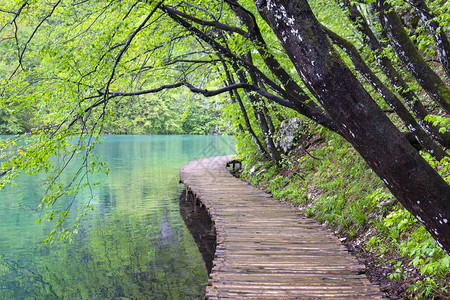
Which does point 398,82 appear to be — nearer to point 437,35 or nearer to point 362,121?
point 437,35

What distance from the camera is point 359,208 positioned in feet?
25.0

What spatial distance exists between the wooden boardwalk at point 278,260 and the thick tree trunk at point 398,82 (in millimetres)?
2304

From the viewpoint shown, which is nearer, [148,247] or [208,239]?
[148,247]

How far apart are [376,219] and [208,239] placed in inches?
229

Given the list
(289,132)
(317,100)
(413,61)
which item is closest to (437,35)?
(413,61)

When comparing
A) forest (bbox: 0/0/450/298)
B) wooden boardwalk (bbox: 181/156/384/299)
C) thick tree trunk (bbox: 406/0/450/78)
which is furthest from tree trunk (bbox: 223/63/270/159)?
thick tree trunk (bbox: 406/0/450/78)

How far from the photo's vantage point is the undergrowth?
455 cm

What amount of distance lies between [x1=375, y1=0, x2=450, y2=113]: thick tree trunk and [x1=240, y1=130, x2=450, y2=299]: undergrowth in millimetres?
936

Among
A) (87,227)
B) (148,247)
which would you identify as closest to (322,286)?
(148,247)

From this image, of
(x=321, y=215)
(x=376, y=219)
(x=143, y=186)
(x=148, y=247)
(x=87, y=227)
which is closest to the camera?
(x=376, y=219)

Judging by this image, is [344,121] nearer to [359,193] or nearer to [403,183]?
[403,183]

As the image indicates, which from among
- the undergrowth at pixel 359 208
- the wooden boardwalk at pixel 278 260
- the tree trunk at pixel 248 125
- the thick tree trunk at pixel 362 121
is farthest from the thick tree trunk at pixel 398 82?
the tree trunk at pixel 248 125

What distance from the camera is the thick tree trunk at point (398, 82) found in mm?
5488

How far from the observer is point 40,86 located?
19.3 ft
